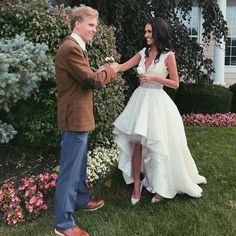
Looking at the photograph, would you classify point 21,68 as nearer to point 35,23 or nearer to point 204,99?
point 35,23

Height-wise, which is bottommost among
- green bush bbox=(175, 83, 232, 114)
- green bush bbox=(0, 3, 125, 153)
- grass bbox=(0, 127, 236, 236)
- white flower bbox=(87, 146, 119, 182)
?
grass bbox=(0, 127, 236, 236)

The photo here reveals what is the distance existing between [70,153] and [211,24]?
6.18 metres

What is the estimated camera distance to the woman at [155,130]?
4.45m

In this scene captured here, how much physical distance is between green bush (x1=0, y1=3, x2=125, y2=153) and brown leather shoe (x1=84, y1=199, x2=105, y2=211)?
4.01 ft

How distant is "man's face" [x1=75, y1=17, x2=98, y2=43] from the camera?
369 centimetres

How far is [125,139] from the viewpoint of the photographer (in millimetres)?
4730

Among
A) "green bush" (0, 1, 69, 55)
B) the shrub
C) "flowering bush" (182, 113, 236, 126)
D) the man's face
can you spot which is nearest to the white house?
"flowering bush" (182, 113, 236, 126)

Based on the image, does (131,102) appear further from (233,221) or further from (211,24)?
(211,24)

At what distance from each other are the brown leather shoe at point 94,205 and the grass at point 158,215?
6cm

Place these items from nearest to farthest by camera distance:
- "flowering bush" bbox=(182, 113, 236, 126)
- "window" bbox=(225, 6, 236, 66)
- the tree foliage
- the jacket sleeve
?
the jacket sleeve
the tree foliage
"flowering bush" bbox=(182, 113, 236, 126)
"window" bbox=(225, 6, 236, 66)

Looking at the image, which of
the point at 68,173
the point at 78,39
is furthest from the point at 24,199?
the point at 78,39

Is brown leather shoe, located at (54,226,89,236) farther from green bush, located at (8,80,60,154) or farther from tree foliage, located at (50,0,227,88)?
tree foliage, located at (50,0,227,88)

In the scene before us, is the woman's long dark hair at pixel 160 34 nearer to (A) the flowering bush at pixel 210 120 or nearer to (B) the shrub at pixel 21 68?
(B) the shrub at pixel 21 68

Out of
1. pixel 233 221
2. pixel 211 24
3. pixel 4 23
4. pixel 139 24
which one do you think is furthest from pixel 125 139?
pixel 211 24
